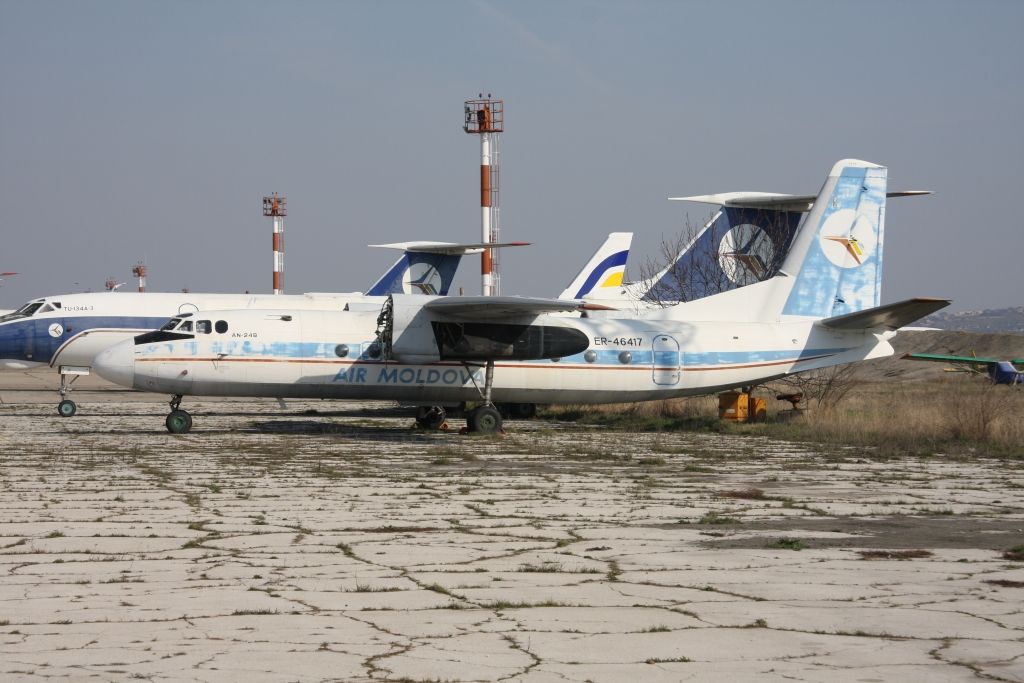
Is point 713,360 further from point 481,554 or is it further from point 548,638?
point 548,638

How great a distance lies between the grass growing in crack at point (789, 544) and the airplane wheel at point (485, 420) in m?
14.2

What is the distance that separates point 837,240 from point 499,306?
→ 9240mm

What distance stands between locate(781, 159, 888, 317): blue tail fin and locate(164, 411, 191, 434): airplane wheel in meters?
14.2

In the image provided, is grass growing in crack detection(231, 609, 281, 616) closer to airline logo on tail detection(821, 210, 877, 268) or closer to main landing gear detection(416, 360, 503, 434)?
main landing gear detection(416, 360, 503, 434)

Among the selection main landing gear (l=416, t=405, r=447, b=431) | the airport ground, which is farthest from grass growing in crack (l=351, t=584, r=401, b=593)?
main landing gear (l=416, t=405, r=447, b=431)

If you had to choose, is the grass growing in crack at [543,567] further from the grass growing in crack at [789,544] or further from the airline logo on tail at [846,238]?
the airline logo on tail at [846,238]

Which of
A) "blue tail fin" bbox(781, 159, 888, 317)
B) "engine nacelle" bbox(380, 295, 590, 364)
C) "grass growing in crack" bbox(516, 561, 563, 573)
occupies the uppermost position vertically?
"blue tail fin" bbox(781, 159, 888, 317)

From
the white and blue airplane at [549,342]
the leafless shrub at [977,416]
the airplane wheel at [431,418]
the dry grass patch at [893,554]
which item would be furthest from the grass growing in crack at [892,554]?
the airplane wheel at [431,418]

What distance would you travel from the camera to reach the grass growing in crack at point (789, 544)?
10328 mm

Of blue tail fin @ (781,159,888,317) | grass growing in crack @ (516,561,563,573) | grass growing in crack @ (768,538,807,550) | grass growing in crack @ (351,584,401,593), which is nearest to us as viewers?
grass growing in crack @ (351,584,401,593)

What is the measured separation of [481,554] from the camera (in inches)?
390

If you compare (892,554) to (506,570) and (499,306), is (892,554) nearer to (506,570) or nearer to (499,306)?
(506,570)

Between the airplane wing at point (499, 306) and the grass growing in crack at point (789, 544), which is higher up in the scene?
the airplane wing at point (499, 306)

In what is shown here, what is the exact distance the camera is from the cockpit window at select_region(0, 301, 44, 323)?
98.1 feet
